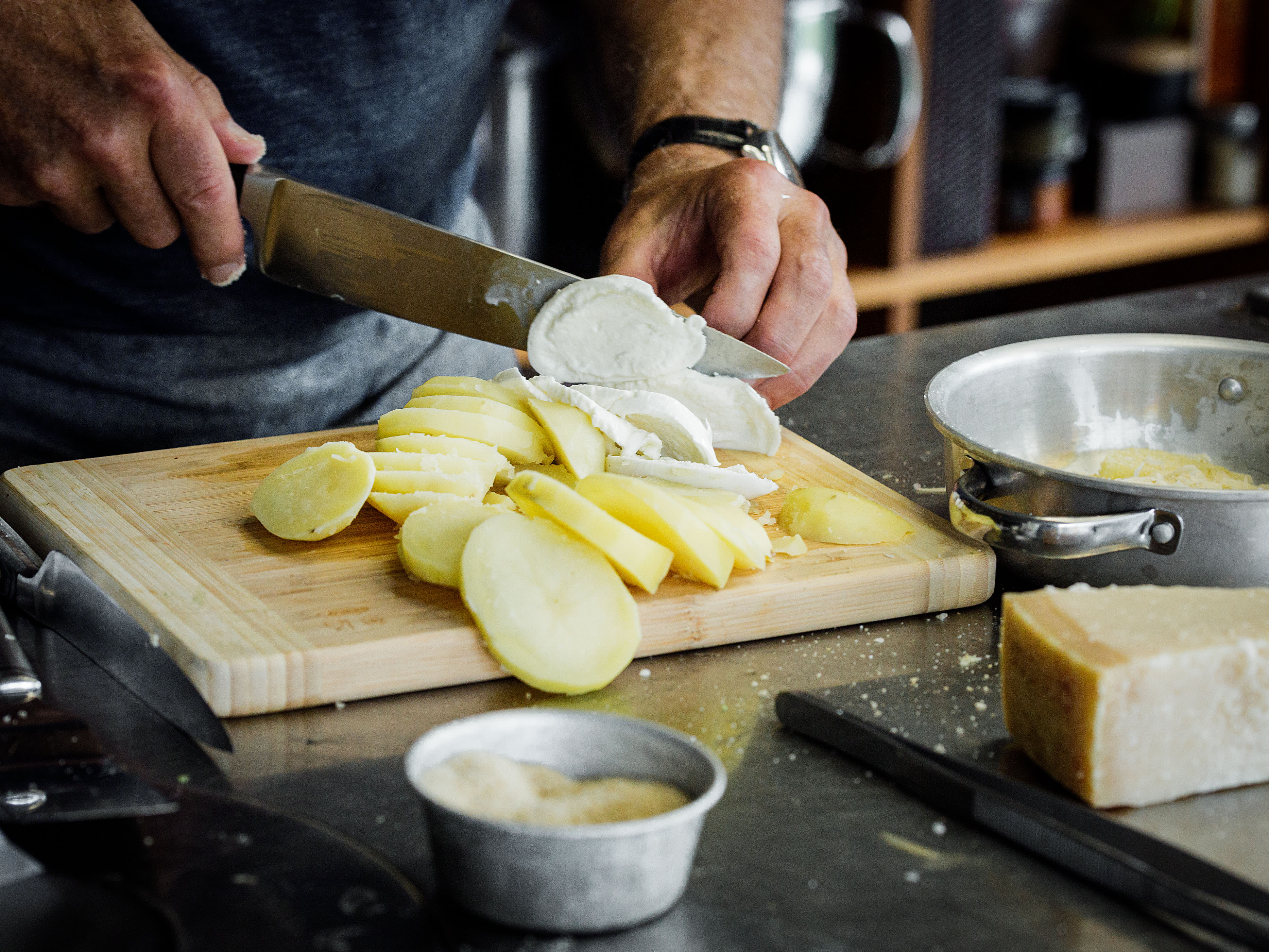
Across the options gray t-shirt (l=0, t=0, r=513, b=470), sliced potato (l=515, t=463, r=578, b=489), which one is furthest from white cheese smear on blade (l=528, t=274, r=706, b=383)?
gray t-shirt (l=0, t=0, r=513, b=470)

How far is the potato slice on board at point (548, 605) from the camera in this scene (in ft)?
2.92

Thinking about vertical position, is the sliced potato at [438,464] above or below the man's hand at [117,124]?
below

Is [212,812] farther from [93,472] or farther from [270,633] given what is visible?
[93,472]

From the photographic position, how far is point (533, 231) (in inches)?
107

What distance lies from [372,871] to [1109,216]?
333 cm

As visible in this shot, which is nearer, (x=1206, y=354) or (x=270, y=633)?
(x=270, y=633)

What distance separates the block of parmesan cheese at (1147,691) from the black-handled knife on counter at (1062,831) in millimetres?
39

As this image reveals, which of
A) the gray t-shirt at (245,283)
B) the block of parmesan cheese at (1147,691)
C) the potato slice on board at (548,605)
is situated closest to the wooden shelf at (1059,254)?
the gray t-shirt at (245,283)

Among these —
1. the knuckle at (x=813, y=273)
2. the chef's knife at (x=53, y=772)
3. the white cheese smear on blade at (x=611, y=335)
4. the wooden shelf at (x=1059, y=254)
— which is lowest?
the wooden shelf at (x=1059, y=254)

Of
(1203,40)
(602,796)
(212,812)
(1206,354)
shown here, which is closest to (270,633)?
(212,812)

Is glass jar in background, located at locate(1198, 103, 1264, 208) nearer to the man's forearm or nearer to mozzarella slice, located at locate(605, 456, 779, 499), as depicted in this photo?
the man's forearm

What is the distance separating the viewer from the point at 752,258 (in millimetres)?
1293

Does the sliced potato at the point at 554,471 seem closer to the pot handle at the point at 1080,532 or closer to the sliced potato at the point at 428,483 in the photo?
the sliced potato at the point at 428,483

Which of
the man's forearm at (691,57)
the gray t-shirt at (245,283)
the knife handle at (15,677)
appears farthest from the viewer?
the man's forearm at (691,57)
